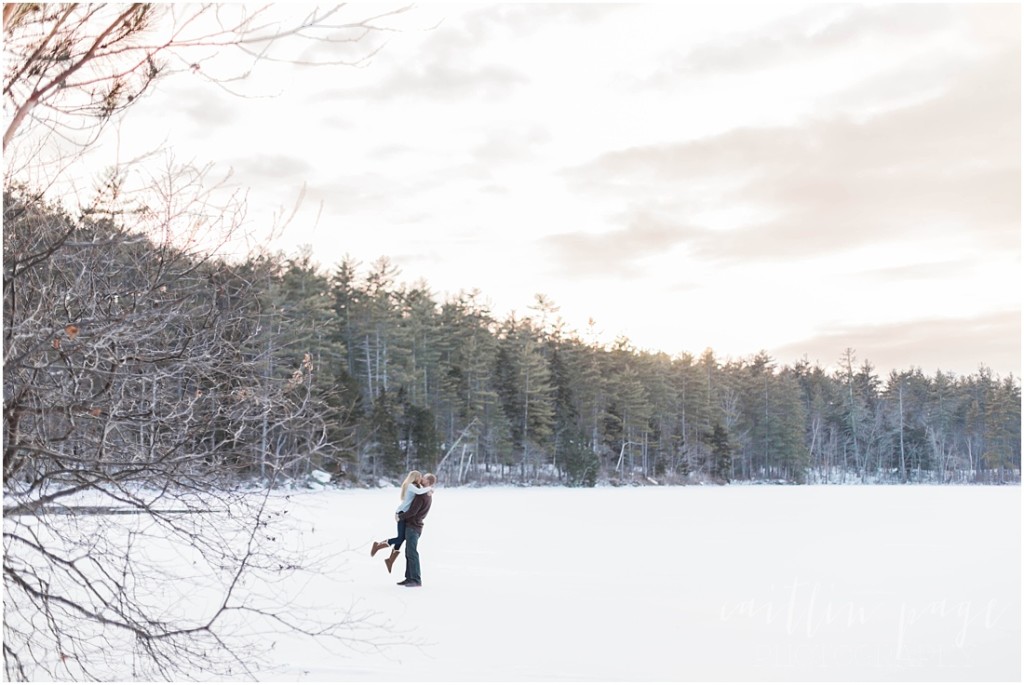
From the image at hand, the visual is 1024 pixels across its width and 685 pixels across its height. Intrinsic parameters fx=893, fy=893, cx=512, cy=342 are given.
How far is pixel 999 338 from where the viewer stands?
15.7 m

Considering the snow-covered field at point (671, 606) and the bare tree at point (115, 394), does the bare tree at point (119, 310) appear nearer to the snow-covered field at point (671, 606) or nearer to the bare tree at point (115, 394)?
the bare tree at point (115, 394)

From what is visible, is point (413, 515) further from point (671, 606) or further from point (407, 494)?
point (671, 606)

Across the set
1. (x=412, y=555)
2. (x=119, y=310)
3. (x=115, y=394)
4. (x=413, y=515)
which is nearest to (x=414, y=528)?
(x=413, y=515)

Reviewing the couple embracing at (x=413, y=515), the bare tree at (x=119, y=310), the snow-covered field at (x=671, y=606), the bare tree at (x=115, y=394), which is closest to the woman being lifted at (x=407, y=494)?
the couple embracing at (x=413, y=515)

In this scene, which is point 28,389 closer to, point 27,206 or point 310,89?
point 27,206

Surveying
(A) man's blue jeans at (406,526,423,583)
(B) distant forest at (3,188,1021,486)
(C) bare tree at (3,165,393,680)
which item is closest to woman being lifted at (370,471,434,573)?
(A) man's blue jeans at (406,526,423,583)

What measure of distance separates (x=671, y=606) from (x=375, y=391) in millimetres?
39646

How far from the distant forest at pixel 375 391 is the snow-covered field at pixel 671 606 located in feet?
5.79

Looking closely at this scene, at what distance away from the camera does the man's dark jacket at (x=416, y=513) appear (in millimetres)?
9898

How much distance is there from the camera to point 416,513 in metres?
9.94

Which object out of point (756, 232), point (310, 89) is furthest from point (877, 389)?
point (310, 89)

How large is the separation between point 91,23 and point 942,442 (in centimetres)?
8755

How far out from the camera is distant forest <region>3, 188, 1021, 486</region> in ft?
14.8

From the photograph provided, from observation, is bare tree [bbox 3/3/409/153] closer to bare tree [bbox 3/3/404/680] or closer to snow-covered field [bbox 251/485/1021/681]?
bare tree [bbox 3/3/404/680]
